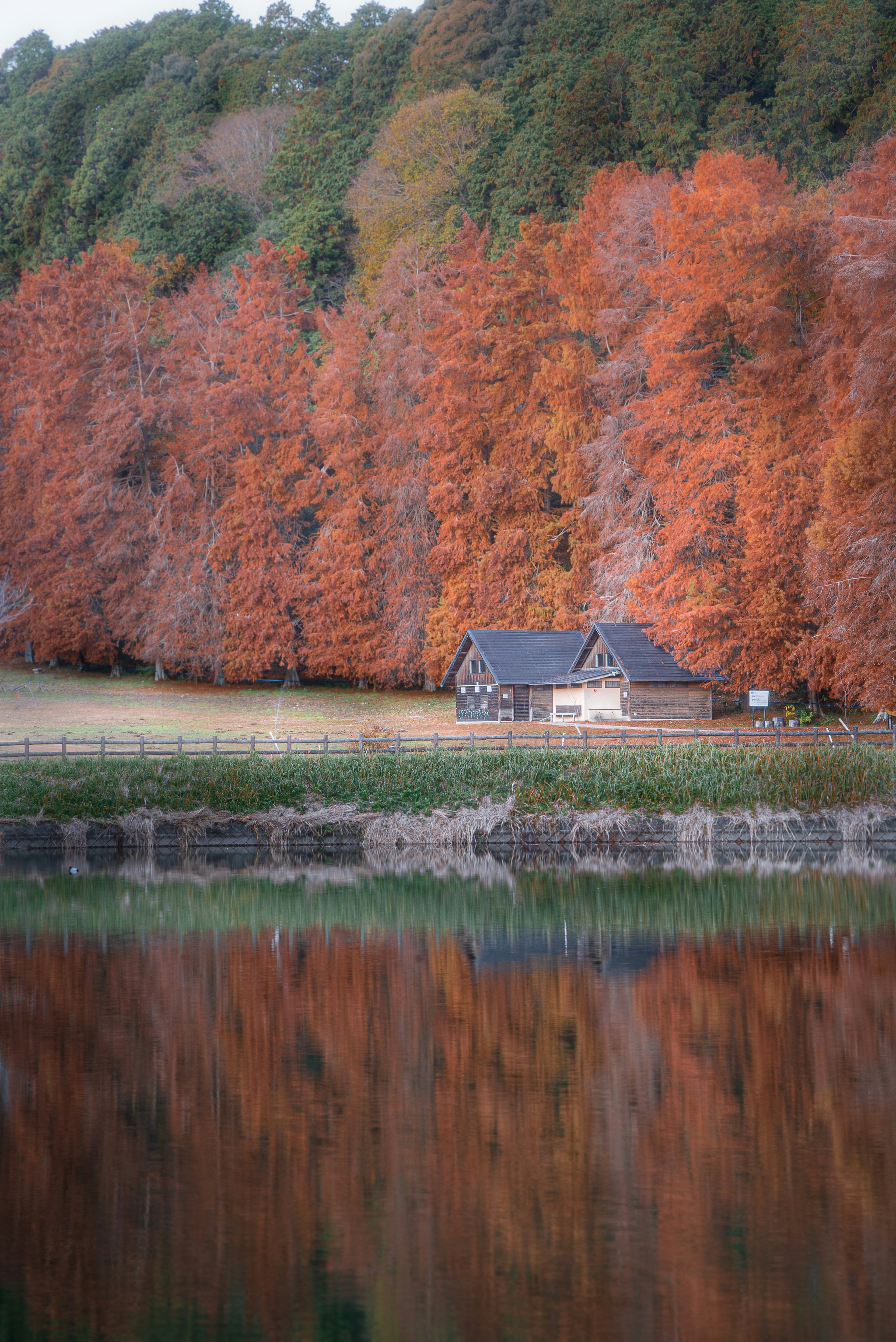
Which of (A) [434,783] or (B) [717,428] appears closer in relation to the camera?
(A) [434,783]

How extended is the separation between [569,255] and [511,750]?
31622mm

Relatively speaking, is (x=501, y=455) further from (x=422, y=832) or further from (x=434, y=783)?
(x=422, y=832)

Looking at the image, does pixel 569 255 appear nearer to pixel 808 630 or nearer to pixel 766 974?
pixel 808 630

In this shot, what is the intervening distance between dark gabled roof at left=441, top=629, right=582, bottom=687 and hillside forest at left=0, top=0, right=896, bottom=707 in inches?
95.1

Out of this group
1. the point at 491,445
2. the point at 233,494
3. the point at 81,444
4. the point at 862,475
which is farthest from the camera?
the point at 81,444

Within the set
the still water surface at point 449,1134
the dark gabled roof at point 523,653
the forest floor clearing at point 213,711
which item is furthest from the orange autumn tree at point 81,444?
the still water surface at point 449,1134

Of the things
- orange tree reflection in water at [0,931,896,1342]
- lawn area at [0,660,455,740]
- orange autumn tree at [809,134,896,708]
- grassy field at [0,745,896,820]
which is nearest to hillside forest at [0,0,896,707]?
orange autumn tree at [809,134,896,708]

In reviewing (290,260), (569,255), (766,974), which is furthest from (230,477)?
(766,974)

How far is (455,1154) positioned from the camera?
34.2 ft

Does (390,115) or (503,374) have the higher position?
(390,115)

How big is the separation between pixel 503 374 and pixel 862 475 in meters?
20.8

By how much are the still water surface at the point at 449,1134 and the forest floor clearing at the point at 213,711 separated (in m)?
24.0

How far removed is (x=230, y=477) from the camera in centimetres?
6519

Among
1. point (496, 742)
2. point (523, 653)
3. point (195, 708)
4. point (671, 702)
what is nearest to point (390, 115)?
point (195, 708)
